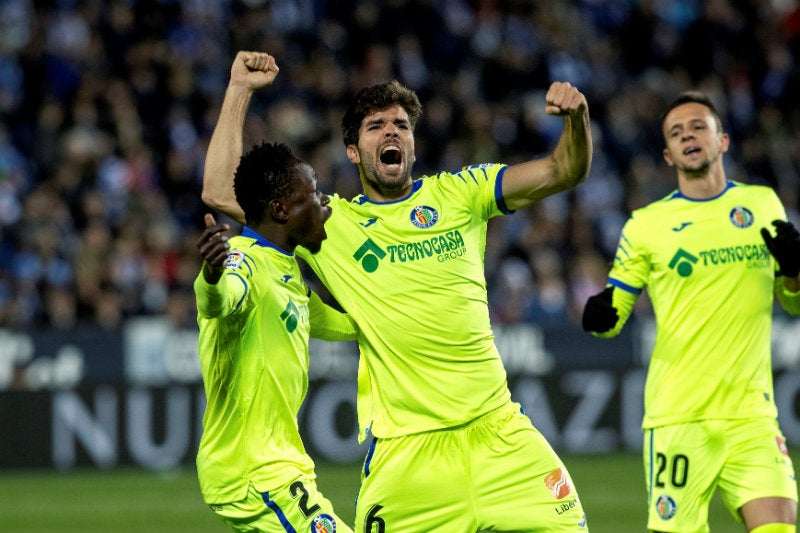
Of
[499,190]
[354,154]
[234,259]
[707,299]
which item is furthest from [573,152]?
[707,299]

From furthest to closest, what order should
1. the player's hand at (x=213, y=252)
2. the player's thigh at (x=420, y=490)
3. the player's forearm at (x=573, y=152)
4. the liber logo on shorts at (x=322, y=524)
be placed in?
the player's thigh at (x=420, y=490)
the player's forearm at (x=573, y=152)
the liber logo on shorts at (x=322, y=524)
the player's hand at (x=213, y=252)

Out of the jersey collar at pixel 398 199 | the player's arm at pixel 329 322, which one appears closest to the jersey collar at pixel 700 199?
the jersey collar at pixel 398 199

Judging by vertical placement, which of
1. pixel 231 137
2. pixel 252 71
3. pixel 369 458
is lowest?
pixel 369 458

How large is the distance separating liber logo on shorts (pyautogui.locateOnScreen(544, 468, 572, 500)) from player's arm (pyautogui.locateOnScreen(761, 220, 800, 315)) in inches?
70.5

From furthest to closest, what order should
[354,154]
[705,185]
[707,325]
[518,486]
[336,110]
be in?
[336,110] → [705,185] → [707,325] → [354,154] → [518,486]

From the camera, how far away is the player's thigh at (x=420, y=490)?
238 inches

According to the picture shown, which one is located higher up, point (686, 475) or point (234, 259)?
point (234, 259)

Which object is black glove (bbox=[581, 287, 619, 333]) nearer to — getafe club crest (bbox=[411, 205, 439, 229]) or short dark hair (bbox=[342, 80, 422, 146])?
getafe club crest (bbox=[411, 205, 439, 229])

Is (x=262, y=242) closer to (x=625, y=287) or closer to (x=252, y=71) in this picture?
(x=252, y=71)

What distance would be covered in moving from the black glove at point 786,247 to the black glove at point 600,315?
2.86ft

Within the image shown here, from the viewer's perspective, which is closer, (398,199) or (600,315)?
(398,199)

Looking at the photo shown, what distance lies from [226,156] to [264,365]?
1500mm

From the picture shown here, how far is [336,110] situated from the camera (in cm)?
1842

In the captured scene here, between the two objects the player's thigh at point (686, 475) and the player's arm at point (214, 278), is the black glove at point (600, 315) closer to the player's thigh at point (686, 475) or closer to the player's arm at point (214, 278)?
the player's thigh at point (686, 475)
